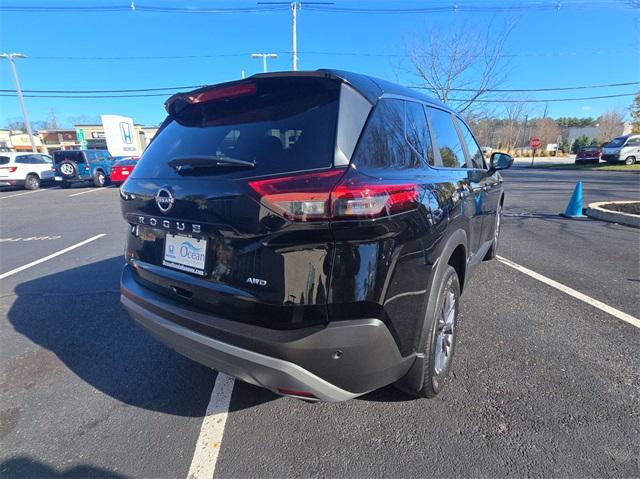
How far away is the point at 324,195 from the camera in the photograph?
145cm

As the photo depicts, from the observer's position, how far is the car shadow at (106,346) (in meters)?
2.30

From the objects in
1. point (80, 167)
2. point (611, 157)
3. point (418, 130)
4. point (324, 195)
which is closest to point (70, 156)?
point (80, 167)

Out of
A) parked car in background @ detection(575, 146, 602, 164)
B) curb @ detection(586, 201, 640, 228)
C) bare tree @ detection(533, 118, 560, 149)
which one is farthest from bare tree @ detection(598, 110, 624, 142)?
curb @ detection(586, 201, 640, 228)

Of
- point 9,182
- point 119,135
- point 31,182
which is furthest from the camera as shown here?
point 119,135

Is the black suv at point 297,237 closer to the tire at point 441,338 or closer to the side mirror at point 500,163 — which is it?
the tire at point 441,338

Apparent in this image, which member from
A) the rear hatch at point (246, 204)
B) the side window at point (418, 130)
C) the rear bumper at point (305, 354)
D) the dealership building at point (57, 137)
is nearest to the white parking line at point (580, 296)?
the side window at point (418, 130)

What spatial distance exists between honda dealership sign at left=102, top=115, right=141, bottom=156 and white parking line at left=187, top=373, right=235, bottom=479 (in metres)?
27.3

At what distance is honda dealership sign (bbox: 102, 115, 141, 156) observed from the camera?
2492cm

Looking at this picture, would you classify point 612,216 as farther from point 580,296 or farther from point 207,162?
point 207,162

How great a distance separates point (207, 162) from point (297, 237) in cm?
63

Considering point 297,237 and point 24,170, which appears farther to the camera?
point 24,170

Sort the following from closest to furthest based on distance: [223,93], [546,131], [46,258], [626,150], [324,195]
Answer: [324,195], [223,93], [46,258], [626,150], [546,131]

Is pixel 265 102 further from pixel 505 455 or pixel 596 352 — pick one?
pixel 596 352

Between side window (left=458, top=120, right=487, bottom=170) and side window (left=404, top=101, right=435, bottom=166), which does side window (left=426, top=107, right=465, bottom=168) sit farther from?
side window (left=458, top=120, right=487, bottom=170)
